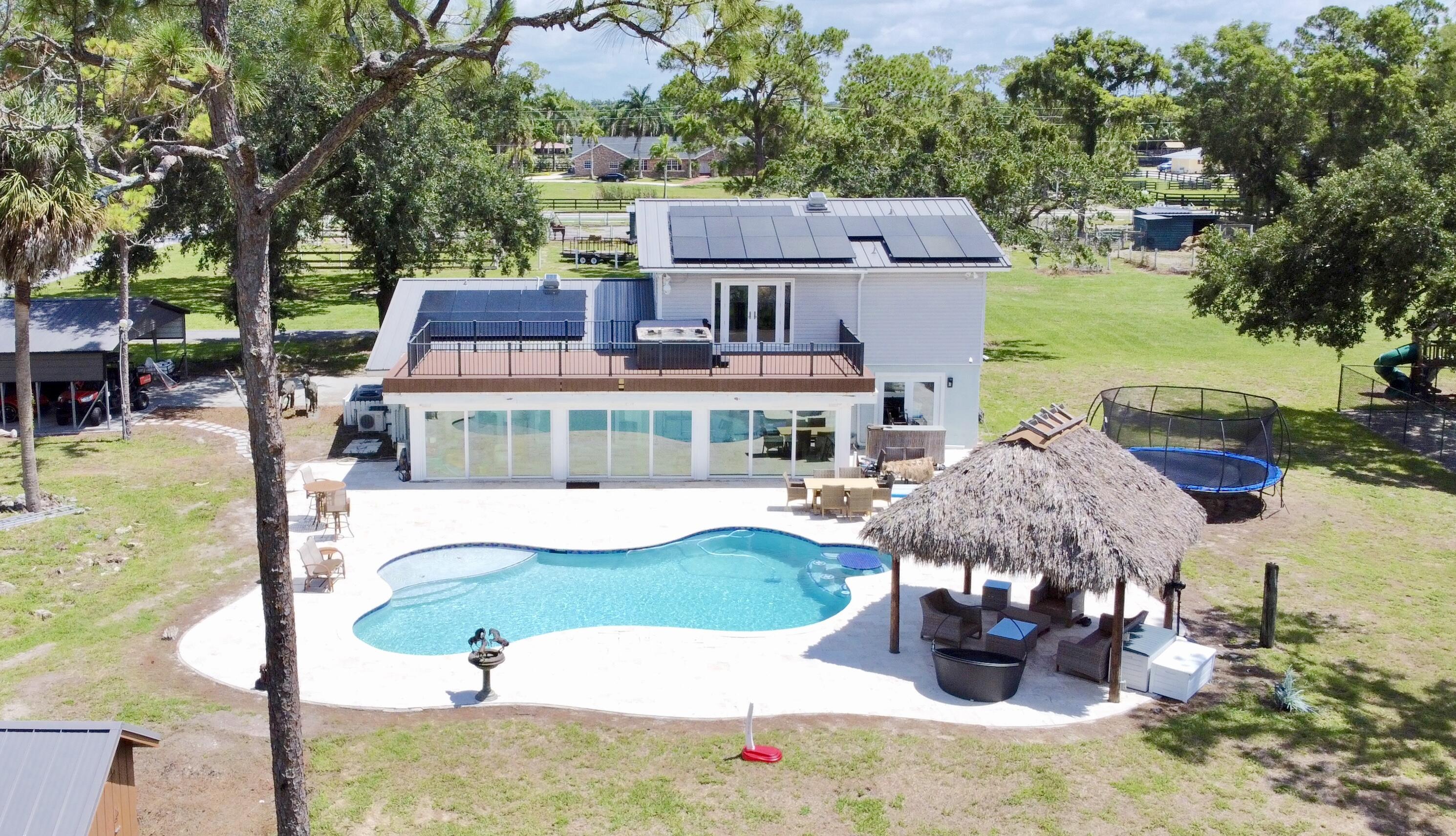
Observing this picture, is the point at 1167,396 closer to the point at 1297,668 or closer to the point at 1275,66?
the point at 1297,668

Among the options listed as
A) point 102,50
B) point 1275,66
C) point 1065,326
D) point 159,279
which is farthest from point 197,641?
point 1275,66

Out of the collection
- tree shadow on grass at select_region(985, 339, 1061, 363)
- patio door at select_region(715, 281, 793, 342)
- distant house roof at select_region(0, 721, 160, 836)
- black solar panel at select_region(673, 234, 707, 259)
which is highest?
black solar panel at select_region(673, 234, 707, 259)

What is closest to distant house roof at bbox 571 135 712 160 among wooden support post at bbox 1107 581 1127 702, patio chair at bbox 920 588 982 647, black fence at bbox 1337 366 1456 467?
black fence at bbox 1337 366 1456 467

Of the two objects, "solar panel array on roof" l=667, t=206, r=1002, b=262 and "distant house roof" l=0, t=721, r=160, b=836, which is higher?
"solar panel array on roof" l=667, t=206, r=1002, b=262

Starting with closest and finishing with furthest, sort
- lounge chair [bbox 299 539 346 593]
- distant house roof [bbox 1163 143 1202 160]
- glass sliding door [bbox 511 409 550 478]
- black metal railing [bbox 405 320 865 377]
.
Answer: lounge chair [bbox 299 539 346 593], glass sliding door [bbox 511 409 550 478], black metal railing [bbox 405 320 865 377], distant house roof [bbox 1163 143 1202 160]

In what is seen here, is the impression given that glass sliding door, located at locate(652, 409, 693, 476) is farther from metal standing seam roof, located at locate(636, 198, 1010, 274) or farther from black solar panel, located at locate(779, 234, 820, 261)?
black solar panel, located at locate(779, 234, 820, 261)

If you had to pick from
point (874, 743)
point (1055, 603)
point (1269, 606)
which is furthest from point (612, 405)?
point (1269, 606)

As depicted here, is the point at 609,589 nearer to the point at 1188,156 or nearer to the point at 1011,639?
the point at 1011,639

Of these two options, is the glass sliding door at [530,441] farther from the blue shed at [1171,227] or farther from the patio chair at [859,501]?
the blue shed at [1171,227]
